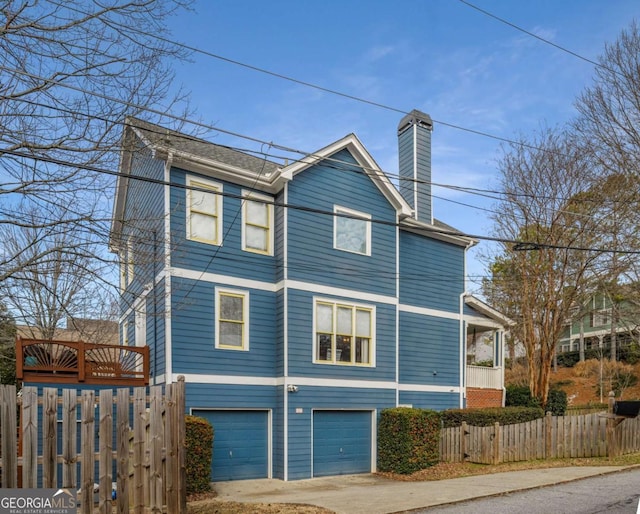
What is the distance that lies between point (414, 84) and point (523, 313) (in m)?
11.7

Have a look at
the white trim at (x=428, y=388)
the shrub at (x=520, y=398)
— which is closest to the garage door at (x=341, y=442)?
the white trim at (x=428, y=388)

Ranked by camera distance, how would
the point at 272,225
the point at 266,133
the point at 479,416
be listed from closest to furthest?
the point at 266,133 → the point at 272,225 → the point at 479,416

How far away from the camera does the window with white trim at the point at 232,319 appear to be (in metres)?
14.7

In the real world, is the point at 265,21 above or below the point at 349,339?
above

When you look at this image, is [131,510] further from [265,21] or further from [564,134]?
[564,134]

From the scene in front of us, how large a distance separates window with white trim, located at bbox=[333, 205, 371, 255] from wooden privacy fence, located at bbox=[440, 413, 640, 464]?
6171 mm

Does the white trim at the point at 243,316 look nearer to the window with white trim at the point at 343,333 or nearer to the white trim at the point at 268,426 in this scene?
the white trim at the point at 268,426

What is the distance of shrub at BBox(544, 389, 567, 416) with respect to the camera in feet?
70.9

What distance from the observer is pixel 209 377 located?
46.8 feet

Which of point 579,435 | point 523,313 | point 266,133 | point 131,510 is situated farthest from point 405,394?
point 131,510

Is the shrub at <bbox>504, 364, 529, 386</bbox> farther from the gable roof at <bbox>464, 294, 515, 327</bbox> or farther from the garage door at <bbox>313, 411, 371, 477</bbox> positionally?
the garage door at <bbox>313, 411, 371, 477</bbox>

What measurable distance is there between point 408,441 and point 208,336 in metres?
6.21

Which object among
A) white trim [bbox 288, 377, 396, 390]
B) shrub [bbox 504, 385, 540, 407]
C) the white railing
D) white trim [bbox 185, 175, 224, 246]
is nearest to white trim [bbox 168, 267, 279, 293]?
white trim [bbox 185, 175, 224, 246]

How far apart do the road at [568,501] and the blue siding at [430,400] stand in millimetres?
6622
